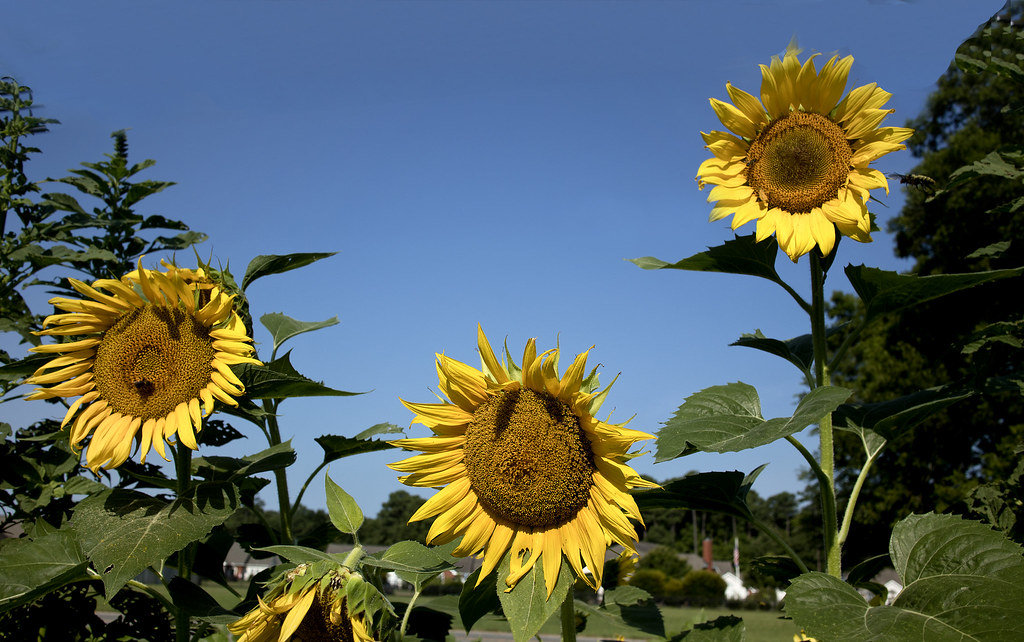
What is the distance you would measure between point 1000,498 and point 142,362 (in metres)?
2.88

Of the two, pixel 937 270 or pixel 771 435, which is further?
pixel 937 270

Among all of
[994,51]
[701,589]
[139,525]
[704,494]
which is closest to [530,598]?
[704,494]

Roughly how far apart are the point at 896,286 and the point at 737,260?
0.41m

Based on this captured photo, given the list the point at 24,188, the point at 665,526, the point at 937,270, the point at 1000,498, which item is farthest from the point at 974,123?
the point at 665,526

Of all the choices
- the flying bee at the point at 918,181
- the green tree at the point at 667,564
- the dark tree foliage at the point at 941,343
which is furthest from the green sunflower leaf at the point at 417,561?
the green tree at the point at 667,564

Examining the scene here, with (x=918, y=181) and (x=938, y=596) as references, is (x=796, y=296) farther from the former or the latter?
(x=938, y=596)

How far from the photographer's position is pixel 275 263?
2.29 metres

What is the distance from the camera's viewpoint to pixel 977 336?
96.9 inches

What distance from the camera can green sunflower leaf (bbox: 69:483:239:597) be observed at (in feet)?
5.80

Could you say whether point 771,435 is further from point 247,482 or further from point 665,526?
point 665,526

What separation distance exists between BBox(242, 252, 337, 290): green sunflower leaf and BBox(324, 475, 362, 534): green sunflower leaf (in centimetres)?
73

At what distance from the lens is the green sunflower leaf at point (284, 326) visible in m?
2.53

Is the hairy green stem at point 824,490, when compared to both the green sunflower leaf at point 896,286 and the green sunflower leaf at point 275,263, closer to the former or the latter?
the green sunflower leaf at point 896,286

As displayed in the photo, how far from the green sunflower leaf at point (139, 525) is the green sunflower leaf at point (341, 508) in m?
0.28
